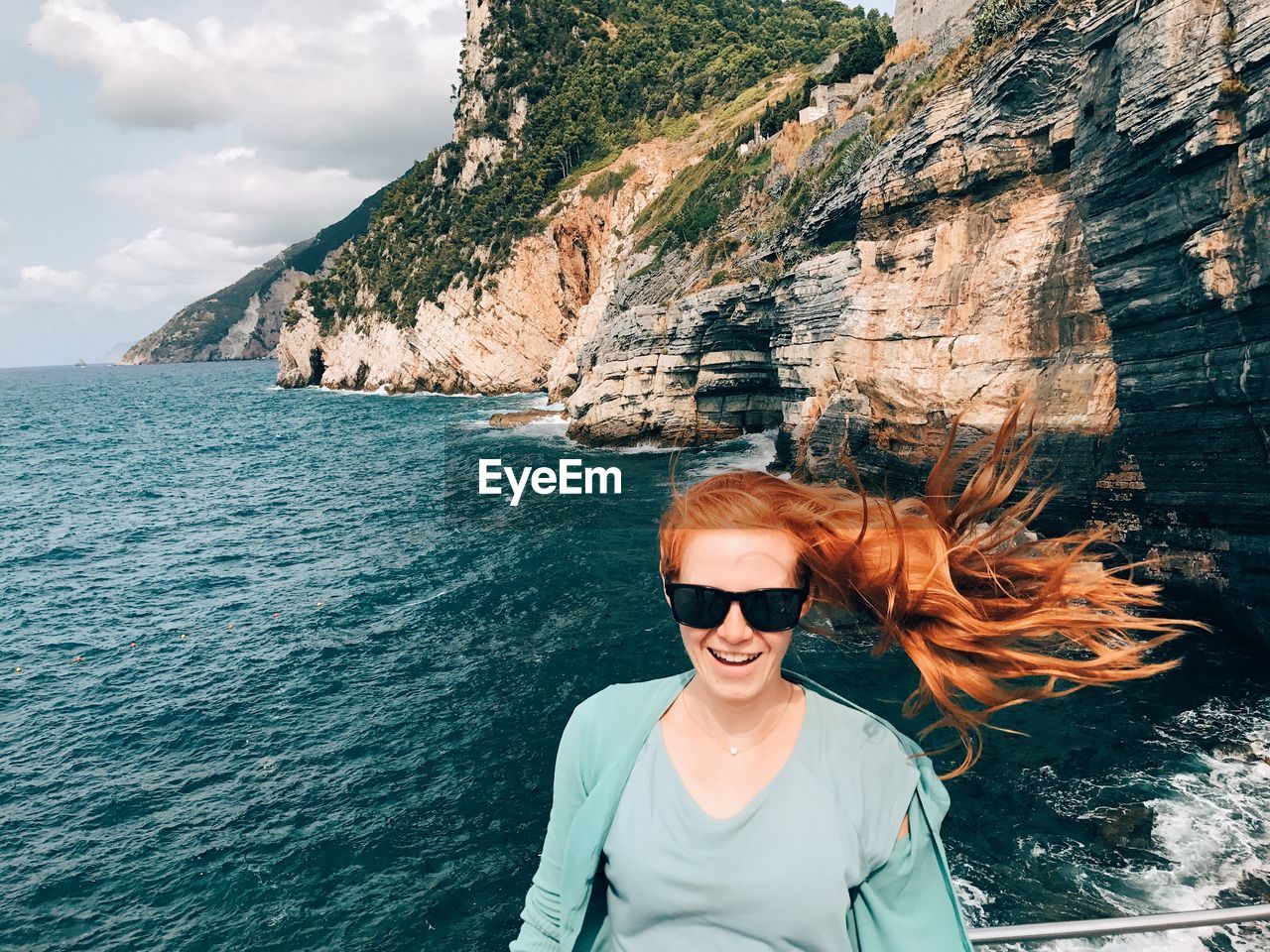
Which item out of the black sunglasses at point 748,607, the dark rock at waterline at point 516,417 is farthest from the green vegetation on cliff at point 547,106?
the black sunglasses at point 748,607

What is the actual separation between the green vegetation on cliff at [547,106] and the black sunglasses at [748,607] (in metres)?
70.9

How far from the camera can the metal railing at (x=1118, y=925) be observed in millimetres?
2191

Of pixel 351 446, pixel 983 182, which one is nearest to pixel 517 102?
pixel 351 446

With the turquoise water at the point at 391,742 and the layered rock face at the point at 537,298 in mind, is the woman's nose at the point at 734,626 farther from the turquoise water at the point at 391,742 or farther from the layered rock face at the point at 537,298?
the layered rock face at the point at 537,298

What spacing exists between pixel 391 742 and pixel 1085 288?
19681 millimetres

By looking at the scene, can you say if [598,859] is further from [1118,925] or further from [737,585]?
[1118,925]

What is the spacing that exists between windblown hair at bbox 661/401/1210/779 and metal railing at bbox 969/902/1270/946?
1.87ft

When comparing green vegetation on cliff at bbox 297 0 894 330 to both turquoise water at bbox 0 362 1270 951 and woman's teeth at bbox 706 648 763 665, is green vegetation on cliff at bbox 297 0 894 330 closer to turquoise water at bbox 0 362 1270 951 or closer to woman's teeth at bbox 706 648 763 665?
turquoise water at bbox 0 362 1270 951

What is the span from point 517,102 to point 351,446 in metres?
56.0

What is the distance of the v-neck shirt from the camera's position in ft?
6.29

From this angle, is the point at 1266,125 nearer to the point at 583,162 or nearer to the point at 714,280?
the point at 714,280

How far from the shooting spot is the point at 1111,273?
1559cm

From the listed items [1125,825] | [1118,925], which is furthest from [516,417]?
[1118,925]

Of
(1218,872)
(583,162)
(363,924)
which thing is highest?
(583,162)
